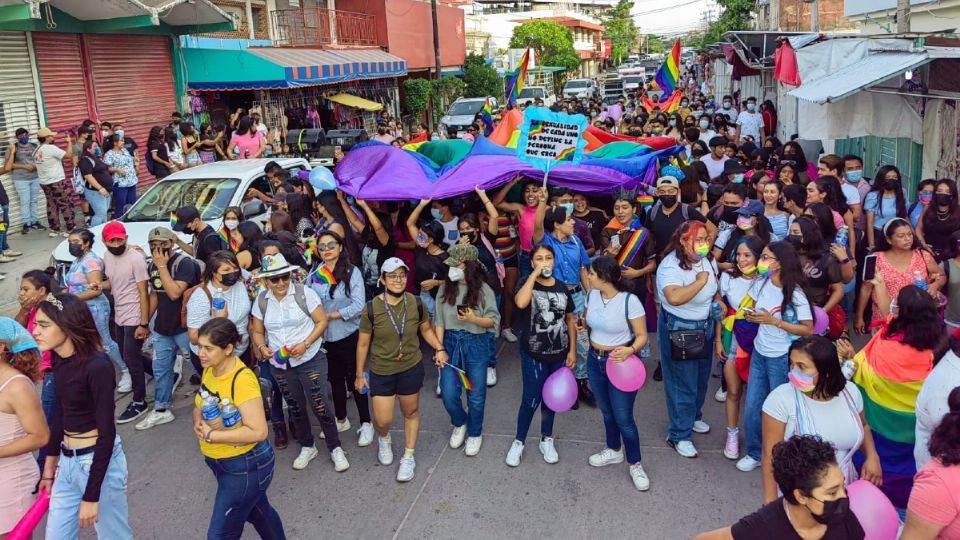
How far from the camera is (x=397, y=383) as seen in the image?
5434 mm

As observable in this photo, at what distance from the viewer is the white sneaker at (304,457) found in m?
5.72

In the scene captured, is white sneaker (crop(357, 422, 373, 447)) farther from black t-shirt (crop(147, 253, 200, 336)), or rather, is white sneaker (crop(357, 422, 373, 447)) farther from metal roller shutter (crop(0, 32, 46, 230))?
metal roller shutter (crop(0, 32, 46, 230))

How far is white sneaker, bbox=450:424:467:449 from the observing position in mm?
5891

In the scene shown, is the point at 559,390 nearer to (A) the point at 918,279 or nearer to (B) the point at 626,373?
(B) the point at 626,373

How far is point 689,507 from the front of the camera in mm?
4938

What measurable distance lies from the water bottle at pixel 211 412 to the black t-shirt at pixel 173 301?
8.40ft

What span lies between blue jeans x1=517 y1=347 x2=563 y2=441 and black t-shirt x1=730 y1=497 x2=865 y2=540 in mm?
2517

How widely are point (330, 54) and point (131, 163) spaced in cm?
1144

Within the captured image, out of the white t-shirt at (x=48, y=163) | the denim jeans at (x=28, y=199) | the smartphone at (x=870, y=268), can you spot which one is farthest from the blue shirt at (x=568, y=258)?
the denim jeans at (x=28, y=199)

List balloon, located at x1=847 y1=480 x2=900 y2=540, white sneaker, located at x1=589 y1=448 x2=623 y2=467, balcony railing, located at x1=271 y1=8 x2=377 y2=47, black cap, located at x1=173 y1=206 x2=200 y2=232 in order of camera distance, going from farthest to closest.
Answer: balcony railing, located at x1=271 y1=8 x2=377 y2=47 → black cap, located at x1=173 y1=206 x2=200 y2=232 → white sneaker, located at x1=589 y1=448 x2=623 y2=467 → balloon, located at x1=847 y1=480 x2=900 y2=540

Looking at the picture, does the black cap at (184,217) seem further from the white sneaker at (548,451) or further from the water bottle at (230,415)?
the white sneaker at (548,451)

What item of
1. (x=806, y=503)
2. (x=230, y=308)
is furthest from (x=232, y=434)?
(x=806, y=503)

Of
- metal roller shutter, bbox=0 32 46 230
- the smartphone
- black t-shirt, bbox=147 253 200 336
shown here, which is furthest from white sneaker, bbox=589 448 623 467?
metal roller shutter, bbox=0 32 46 230

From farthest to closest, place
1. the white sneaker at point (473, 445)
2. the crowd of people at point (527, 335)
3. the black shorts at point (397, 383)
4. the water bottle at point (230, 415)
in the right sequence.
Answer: the white sneaker at point (473, 445) → the black shorts at point (397, 383) → the water bottle at point (230, 415) → the crowd of people at point (527, 335)
